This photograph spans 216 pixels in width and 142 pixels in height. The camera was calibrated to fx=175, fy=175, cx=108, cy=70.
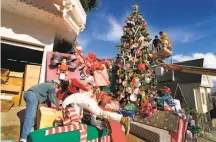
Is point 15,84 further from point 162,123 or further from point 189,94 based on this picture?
point 189,94

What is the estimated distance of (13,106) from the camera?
538 cm

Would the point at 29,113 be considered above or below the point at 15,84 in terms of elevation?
below

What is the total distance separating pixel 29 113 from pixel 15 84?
2.45 m

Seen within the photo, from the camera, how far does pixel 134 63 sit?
786cm

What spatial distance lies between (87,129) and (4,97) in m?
3.00

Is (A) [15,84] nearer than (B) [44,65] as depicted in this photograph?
Yes

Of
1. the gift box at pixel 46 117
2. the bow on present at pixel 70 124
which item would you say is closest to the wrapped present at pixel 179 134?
the bow on present at pixel 70 124

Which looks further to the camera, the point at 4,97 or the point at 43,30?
the point at 43,30

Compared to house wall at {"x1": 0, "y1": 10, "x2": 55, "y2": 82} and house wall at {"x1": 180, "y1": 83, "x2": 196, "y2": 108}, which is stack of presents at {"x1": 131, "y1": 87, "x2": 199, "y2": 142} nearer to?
house wall at {"x1": 0, "y1": 10, "x2": 55, "y2": 82}

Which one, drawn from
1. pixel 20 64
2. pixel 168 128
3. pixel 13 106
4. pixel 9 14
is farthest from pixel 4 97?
pixel 20 64

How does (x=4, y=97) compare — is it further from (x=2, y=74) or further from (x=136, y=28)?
(x=136, y=28)

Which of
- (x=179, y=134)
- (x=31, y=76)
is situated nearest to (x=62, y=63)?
(x=31, y=76)

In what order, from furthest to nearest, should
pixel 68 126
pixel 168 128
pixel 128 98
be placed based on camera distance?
pixel 128 98 → pixel 168 128 → pixel 68 126

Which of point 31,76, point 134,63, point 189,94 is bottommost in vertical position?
point 189,94
